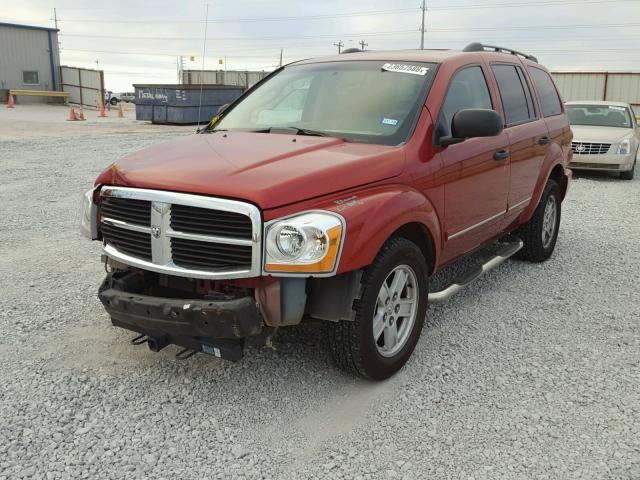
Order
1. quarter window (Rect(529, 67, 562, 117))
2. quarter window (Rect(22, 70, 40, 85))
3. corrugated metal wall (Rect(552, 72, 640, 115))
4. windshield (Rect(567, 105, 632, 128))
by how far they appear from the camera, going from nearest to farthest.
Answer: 1. quarter window (Rect(529, 67, 562, 117))
2. windshield (Rect(567, 105, 632, 128))
3. corrugated metal wall (Rect(552, 72, 640, 115))
4. quarter window (Rect(22, 70, 40, 85))

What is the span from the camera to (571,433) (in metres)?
3.27

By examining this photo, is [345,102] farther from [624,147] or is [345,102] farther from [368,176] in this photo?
[624,147]

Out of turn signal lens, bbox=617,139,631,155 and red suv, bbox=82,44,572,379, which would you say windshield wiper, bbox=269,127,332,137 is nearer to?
red suv, bbox=82,44,572,379

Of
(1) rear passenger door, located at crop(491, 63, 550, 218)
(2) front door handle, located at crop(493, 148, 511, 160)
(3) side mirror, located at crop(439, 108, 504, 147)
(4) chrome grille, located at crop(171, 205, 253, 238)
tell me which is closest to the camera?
(4) chrome grille, located at crop(171, 205, 253, 238)

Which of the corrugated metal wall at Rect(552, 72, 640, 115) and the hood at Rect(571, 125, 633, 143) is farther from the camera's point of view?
the corrugated metal wall at Rect(552, 72, 640, 115)

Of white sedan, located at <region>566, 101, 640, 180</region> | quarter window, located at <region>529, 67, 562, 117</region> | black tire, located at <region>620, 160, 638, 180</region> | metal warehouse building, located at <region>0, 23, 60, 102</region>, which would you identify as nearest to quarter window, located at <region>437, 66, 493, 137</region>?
quarter window, located at <region>529, 67, 562, 117</region>

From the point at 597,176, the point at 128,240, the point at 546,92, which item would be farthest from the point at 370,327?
the point at 597,176

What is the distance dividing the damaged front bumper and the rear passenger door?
2981 millimetres

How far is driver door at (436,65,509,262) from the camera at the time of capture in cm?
431

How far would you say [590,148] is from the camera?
41.9ft

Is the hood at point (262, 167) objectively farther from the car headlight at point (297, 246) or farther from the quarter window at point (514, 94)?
the quarter window at point (514, 94)

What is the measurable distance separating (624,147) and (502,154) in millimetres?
8937

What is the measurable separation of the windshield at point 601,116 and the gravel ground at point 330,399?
30.8 ft

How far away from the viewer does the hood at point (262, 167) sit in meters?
3.18
